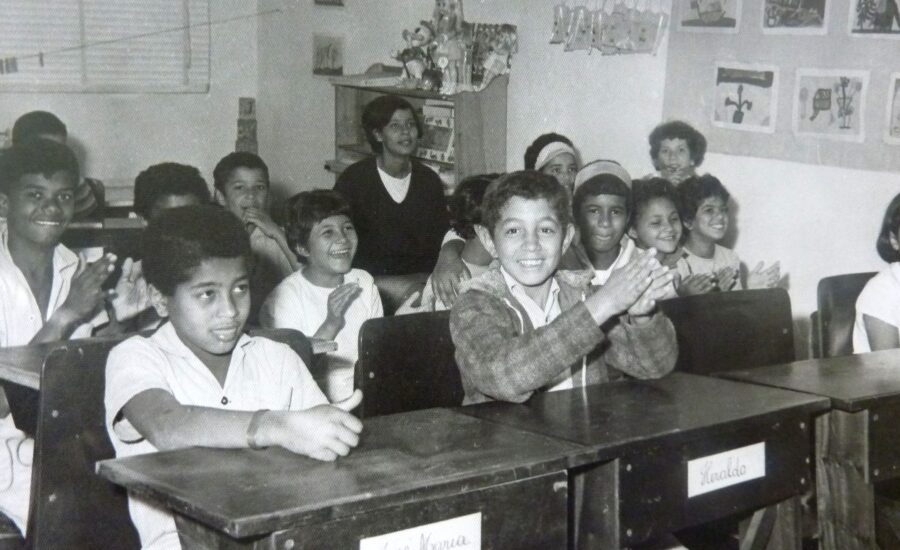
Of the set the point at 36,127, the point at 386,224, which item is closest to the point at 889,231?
the point at 386,224

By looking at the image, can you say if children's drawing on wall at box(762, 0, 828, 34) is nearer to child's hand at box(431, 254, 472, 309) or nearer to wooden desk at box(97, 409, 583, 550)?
child's hand at box(431, 254, 472, 309)

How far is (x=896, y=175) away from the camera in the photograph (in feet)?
12.3


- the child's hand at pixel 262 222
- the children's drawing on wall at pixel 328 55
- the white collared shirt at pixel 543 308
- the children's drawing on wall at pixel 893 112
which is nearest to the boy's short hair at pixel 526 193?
the white collared shirt at pixel 543 308

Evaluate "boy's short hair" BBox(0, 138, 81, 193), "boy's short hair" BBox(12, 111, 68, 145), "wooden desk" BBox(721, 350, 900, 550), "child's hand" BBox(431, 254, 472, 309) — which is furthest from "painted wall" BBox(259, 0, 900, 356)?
"boy's short hair" BBox(0, 138, 81, 193)

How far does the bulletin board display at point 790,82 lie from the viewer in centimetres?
379

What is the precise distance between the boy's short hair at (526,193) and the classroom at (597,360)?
3 cm

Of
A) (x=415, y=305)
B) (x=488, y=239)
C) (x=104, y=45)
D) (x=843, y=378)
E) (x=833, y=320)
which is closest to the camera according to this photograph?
(x=843, y=378)

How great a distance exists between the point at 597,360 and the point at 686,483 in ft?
1.76

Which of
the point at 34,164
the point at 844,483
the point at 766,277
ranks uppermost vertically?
the point at 34,164

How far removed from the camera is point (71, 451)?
6.86 feet

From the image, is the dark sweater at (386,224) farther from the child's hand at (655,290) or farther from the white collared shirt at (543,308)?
the child's hand at (655,290)

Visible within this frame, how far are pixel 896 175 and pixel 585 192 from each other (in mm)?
1157

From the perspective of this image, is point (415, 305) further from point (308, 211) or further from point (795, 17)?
point (795, 17)

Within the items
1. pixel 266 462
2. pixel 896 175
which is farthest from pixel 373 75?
pixel 266 462
